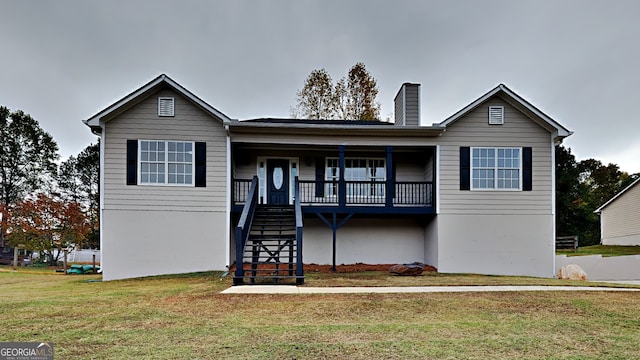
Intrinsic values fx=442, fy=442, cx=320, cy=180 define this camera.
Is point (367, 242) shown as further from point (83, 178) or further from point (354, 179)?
point (83, 178)

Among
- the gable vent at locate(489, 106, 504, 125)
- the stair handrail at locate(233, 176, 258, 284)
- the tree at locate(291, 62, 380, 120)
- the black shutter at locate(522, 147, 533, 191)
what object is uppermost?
the tree at locate(291, 62, 380, 120)

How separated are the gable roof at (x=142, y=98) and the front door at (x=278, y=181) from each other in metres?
2.93

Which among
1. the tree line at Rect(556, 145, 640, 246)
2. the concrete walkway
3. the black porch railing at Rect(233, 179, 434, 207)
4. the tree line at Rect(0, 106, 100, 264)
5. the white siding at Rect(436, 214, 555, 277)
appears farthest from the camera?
the tree line at Rect(556, 145, 640, 246)

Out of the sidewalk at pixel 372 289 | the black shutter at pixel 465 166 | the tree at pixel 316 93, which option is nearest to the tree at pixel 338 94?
the tree at pixel 316 93

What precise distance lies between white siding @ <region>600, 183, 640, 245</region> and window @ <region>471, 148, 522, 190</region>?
17751 millimetres

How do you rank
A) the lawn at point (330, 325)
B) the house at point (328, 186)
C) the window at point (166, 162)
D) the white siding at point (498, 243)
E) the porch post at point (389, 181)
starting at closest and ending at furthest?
1. the lawn at point (330, 325)
2. the house at point (328, 186)
3. the window at point (166, 162)
4. the white siding at point (498, 243)
5. the porch post at point (389, 181)

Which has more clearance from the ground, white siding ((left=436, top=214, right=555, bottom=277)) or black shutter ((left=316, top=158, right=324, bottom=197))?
black shutter ((left=316, top=158, right=324, bottom=197))

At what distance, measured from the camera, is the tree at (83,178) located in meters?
35.4

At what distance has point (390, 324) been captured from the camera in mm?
6484

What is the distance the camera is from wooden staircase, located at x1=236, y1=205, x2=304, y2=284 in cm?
1109

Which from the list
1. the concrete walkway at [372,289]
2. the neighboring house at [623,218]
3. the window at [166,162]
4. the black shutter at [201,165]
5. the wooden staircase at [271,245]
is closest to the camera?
the concrete walkway at [372,289]

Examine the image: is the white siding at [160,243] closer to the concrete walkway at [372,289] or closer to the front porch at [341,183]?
the front porch at [341,183]

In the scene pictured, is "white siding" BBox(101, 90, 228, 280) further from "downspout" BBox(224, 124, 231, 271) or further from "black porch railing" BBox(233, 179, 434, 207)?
"black porch railing" BBox(233, 179, 434, 207)

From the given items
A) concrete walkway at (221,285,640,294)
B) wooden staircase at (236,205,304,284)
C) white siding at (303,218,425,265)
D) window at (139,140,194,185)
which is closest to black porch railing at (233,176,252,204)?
wooden staircase at (236,205,304,284)
